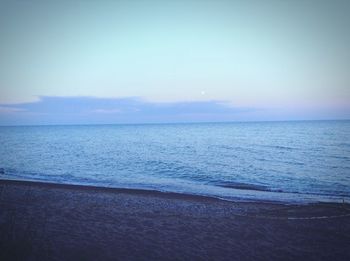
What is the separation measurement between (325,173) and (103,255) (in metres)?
25.6

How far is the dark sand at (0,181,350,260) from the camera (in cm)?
988

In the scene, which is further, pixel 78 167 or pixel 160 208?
pixel 78 167

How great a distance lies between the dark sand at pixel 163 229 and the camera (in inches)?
389

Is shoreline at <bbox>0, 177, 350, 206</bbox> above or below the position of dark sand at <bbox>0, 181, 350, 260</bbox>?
below

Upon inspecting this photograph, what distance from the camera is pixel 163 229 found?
40.1 ft

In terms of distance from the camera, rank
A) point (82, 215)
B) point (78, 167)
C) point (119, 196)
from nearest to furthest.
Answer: point (82, 215)
point (119, 196)
point (78, 167)

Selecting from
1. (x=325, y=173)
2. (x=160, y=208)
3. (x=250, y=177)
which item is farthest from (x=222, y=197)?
(x=325, y=173)

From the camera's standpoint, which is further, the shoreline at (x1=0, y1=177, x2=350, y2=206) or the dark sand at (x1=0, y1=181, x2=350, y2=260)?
the shoreline at (x1=0, y1=177, x2=350, y2=206)

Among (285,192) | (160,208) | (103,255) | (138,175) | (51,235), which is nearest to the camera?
(103,255)

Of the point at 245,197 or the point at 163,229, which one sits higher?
the point at 163,229

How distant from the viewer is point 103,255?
9609 millimetres

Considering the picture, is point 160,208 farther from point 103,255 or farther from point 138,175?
point 138,175

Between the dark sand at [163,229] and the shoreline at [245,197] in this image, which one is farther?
the shoreline at [245,197]

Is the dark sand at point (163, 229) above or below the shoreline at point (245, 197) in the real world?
above
